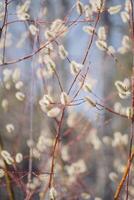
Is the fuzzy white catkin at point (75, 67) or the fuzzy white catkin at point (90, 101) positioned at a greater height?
the fuzzy white catkin at point (75, 67)

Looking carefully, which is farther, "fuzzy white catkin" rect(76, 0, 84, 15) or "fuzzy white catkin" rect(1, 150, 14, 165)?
"fuzzy white catkin" rect(1, 150, 14, 165)

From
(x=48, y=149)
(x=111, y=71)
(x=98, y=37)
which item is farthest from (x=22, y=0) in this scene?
(x=111, y=71)

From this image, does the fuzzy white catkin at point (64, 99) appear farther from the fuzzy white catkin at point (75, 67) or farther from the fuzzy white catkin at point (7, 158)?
the fuzzy white catkin at point (7, 158)

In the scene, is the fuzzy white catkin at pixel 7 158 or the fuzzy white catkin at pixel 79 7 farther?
the fuzzy white catkin at pixel 7 158

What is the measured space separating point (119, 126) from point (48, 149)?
5524mm

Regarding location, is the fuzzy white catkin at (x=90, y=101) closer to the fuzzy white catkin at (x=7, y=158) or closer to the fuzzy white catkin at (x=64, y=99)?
the fuzzy white catkin at (x=64, y=99)

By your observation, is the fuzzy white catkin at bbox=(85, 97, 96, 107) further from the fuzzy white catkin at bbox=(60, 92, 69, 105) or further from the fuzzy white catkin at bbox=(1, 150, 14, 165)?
the fuzzy white catkin at bbox=(1, 150, 14, 165)

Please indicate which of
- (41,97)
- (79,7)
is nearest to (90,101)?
Answer: (79,7)

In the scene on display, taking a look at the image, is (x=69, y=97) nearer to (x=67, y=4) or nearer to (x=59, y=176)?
(x=59, y=176)

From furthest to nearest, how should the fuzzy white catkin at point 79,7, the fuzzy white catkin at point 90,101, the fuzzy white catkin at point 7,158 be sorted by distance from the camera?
1. the fuzzy white catkin at point 7,158
2. the fuzzy white catkin at point 79,7
3. the fuzzy white catkin at point 90,101

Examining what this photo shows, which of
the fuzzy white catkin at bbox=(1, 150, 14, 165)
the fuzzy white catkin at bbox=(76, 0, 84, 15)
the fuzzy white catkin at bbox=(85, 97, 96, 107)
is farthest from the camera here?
the fuzzy white catkin at bbox=(1, 150, 14, 165)

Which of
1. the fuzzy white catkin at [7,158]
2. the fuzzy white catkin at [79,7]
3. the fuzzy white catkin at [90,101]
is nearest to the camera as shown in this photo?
the fuzzy white catkin at [90,101]

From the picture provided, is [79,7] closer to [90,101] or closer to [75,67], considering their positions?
[75,67]

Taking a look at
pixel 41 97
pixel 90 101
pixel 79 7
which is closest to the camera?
pixel 90 101
